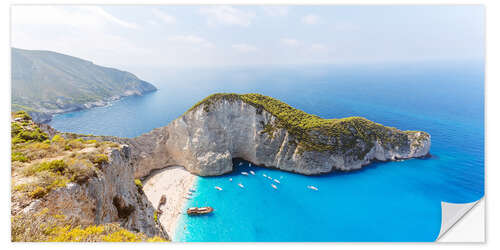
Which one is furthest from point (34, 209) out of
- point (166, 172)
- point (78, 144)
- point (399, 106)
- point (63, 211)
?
point (399, 106)

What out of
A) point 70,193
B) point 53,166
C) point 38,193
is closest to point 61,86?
point 53,166

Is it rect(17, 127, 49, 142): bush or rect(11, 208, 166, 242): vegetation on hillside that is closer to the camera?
rect(11, 208, 166, 242): vegetation on hillside

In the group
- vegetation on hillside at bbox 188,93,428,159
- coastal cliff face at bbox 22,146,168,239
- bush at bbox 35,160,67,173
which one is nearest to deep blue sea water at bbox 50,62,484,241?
vegetation on hillside at bbox 188,93,428,159

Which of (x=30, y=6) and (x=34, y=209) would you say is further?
(x=30, y=6)

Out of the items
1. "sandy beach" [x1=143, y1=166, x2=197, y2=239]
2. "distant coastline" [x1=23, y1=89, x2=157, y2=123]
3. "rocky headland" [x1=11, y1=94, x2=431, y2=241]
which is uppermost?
"distant coastline" [x1=23, y1=89, x2=157, y2=123]

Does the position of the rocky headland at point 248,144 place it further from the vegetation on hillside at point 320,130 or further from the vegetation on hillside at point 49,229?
the vegetation on hillside at point 49,229

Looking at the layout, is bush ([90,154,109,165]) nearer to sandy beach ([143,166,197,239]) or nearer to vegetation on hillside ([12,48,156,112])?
sandy beach ([143,166,197,239])
